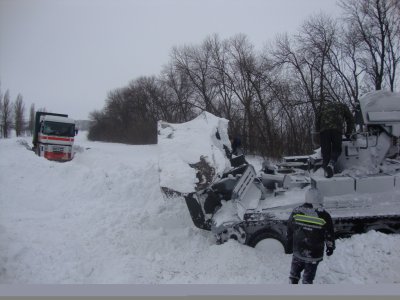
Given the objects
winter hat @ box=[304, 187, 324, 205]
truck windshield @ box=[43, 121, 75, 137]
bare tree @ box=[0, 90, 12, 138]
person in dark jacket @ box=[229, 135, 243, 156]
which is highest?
truck windshield @ box=[43, 121, 75, 137]

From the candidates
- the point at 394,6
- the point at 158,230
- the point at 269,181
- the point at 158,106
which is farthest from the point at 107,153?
the point at 394,6

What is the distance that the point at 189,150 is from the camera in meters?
4.24

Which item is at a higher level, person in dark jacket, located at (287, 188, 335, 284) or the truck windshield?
the truck windshield

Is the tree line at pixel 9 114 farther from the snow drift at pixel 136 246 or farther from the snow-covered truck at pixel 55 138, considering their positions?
the snow-covered truck at pixel 55 138

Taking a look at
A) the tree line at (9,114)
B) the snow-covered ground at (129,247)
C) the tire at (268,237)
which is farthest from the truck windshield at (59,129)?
the tire at (268,237)

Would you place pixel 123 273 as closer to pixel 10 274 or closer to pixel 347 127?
pixel 10 274

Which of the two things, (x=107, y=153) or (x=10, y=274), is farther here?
(x=107, y=153)

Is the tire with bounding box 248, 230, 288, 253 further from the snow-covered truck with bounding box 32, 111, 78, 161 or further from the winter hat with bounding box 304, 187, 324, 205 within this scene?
the snow-covered truck with bounding box 32, 111, 78, 161

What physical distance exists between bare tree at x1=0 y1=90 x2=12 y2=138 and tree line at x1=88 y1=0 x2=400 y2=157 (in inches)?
54.3

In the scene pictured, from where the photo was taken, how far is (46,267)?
3650 mm

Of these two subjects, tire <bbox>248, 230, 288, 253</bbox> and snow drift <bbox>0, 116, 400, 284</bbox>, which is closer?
snow drift <bbox>0, 116, 400, 284</bbox>

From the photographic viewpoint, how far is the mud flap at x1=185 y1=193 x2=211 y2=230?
4277 millimetres

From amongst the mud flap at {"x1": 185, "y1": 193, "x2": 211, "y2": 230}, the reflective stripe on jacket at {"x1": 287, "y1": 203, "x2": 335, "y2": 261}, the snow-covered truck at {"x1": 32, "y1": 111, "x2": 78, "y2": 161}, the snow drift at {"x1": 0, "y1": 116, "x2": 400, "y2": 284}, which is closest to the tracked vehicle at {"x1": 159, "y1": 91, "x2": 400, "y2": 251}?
the mud flap at {"x1": 185, "y1": 193, "x2": 211, "y2": 230}

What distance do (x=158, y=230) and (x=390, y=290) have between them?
272 cm
